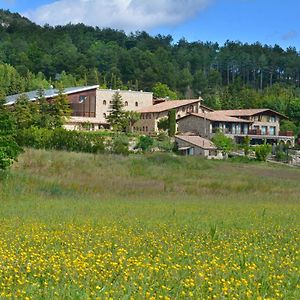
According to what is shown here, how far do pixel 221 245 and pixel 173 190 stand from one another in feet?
64.9

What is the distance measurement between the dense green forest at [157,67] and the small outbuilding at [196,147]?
26.3 metres

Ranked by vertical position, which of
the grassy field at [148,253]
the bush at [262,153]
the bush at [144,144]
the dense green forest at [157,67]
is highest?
the dense green forest at [157,67]

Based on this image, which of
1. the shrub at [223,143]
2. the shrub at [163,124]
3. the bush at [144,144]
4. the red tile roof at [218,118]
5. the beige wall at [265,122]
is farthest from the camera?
the beige wall at [265,122]

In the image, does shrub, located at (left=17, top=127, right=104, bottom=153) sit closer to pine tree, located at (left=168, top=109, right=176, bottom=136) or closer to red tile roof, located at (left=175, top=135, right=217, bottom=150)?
red tile roof, located at (left=175, top=135, right=217, bottom=150)

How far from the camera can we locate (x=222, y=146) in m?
63.1

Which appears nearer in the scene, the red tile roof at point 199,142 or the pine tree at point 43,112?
the pine tree at point 43,112

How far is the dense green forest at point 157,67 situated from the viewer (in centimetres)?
9847

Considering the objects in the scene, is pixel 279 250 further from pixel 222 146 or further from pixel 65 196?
pixel 222 146

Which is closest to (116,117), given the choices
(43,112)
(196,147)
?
(43,112)

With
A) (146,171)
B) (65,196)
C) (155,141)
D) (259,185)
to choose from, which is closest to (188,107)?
(155,141)

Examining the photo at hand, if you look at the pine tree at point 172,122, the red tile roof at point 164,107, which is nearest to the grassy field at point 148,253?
the pine tree at point 172,122

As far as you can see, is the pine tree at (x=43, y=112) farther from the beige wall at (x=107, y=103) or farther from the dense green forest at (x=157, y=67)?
the dense green forest at (x=157, y=67)

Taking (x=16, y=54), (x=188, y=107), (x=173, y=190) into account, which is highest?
(x=16, y=54)

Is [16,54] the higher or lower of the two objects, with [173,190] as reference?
higher
